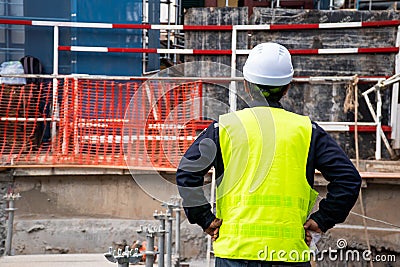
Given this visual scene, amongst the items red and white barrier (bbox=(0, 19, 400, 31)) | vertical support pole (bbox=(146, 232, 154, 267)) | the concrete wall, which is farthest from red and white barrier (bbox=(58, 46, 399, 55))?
vertical support pole (bbox=(146, 232, 154, 267))

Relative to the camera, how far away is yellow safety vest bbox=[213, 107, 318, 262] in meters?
2.69

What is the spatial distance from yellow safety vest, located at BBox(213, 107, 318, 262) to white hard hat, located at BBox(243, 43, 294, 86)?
0.17m

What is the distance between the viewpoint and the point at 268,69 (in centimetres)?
288

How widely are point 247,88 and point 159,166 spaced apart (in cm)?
470

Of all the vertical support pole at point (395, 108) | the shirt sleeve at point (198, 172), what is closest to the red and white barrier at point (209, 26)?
the vertical support pole at point (395, 108)

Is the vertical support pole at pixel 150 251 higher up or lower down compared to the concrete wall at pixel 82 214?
higher up

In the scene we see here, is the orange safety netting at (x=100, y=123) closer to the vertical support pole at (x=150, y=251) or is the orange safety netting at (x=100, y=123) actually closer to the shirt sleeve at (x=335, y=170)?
the vertical support pole at (x=150, y=251)

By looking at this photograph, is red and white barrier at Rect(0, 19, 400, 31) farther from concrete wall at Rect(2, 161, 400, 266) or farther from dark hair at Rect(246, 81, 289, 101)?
dark hair at Rect(246, 81, 289, 101)

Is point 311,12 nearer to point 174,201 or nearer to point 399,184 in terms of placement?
point 399,184

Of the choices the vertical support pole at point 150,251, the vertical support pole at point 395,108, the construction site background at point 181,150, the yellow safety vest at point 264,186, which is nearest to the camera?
the yellow safety vest at point 264,186

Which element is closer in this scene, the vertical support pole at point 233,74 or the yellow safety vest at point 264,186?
the yellow safety vest at point 264,186

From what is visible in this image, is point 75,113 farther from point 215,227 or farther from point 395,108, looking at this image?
point 215,227

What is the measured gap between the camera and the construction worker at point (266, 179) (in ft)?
8.85

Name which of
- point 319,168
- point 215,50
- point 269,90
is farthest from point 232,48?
point 319,168
